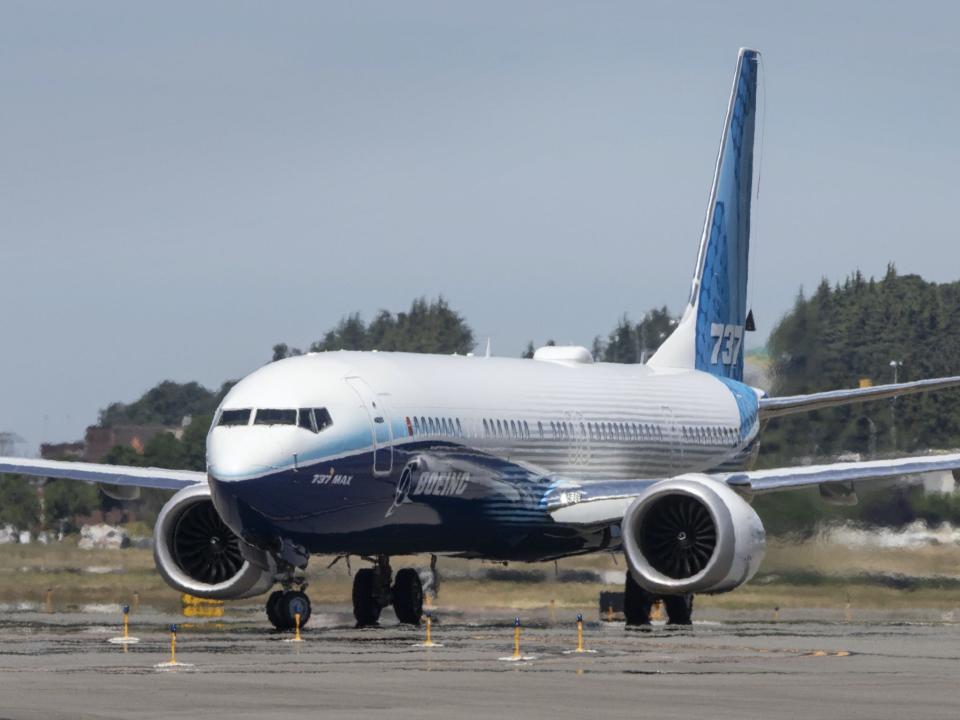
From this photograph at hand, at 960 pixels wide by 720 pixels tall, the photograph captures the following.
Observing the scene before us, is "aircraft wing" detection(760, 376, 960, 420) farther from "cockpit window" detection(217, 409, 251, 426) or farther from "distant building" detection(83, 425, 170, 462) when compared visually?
"distant building" detection(83, 425, 170, 462)

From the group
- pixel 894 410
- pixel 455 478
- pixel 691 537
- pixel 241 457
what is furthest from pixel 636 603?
pixel 894 410

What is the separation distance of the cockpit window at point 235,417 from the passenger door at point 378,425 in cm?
189

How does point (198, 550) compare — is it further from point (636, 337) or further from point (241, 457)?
point (636, 337)

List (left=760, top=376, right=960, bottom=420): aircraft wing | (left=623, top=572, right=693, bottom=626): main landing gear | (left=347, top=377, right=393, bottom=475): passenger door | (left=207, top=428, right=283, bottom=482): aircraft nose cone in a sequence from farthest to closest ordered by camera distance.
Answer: (left=760, top=376, right=960, bottom=420): aircraft wing
(left=623, top=572, right=693, bottom=626): main landing gear
(left=347, top=377, right=393, bottom=475): passenger door
(left=207, top=428, right=283, bottom=482): aircraft nose cone

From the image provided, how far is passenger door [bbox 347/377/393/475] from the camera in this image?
32.6 m

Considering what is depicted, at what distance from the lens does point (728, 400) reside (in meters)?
44.5

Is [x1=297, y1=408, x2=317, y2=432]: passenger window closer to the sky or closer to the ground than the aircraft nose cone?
closer to the sky

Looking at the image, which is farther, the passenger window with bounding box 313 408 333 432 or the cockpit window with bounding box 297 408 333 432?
the passenger window with bounding box 313 408 333 432

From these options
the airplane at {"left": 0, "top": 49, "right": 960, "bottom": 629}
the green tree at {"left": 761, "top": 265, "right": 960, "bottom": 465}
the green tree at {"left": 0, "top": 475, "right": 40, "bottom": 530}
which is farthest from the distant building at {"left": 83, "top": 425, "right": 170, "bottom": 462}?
the airplane at {"left": 0, "top": 49, "right": 960, "bottom": 629}

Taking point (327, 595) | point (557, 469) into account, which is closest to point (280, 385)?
point (557, 469)

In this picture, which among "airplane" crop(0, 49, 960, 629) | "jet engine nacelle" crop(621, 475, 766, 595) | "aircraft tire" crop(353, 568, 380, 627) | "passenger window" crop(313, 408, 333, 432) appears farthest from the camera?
"aircraft tire" crop(353, 568, 380, 627)

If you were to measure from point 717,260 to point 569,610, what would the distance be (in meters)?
9.28

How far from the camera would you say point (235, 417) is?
31.7 metres

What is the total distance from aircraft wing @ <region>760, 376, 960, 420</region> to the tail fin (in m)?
2.16
